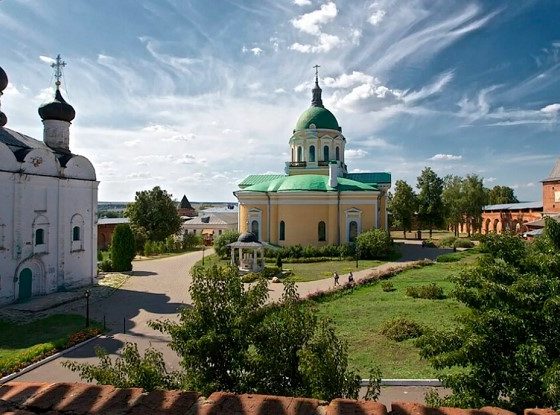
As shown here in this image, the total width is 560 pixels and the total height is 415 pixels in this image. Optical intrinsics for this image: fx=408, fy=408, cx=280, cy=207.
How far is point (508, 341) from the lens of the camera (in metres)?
5.71

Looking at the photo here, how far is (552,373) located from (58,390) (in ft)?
17.9

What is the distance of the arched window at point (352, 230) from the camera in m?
34.9

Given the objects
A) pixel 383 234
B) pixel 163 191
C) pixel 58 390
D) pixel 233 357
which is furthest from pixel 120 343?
pixel 163 191

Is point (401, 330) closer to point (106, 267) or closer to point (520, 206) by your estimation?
point (106, 267)

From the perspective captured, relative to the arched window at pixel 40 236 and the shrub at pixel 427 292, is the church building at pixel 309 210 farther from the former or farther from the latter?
the arched window at pixel 40 236

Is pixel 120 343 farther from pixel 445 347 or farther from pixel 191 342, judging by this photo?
pixel 445 347

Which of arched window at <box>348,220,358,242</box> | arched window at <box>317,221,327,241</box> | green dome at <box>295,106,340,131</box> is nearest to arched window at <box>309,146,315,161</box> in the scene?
green dome at <box>295,106,340,131</box>

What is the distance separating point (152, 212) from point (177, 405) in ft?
146

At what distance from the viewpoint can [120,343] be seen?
46.9 feet

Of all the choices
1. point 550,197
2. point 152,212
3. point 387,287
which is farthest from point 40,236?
point 550,197

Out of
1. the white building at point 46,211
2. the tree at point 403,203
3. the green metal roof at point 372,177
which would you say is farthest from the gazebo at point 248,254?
the tree at point 403,203

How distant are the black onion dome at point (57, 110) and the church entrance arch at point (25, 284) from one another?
9384mm

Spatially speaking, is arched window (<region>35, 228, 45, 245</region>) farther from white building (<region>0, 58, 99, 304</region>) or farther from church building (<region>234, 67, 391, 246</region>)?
church building (<region>234, 67, 391, 246</region>)

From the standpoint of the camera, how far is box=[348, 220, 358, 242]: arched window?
1374 inches
